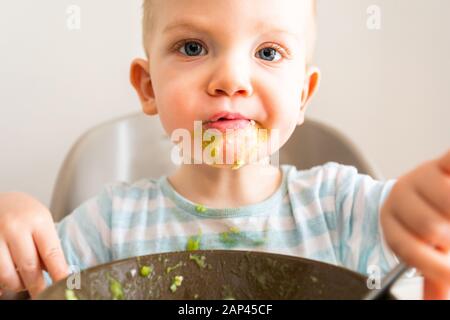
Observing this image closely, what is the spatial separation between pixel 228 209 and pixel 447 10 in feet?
3.56

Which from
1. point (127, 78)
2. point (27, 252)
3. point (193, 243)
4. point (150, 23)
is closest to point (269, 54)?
point (150, 23)

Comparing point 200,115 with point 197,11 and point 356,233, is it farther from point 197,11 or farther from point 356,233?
point 356,233

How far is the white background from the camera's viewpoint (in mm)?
1571

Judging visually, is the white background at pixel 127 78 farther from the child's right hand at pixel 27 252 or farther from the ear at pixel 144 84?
the child's right hand at pixel 27 252

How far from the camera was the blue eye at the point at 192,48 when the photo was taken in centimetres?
82

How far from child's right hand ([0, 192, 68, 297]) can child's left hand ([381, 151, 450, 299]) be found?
371 millimetres

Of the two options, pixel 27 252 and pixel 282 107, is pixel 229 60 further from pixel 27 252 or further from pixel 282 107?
pixel 27 252

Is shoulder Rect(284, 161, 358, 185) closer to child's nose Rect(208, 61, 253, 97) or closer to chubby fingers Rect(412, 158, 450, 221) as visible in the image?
child's nose Rect(208, 61, 253, 97)

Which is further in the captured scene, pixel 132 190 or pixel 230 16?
pixel 132 190

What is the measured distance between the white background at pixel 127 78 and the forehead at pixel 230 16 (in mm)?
804

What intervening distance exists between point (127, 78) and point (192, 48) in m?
0.84

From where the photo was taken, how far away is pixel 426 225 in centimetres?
55

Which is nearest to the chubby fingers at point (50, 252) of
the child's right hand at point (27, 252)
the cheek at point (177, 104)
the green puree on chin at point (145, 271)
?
the child's right hand at point (27, 252)

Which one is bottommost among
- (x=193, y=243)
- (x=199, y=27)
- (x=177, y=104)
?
(x=193, y=243)
